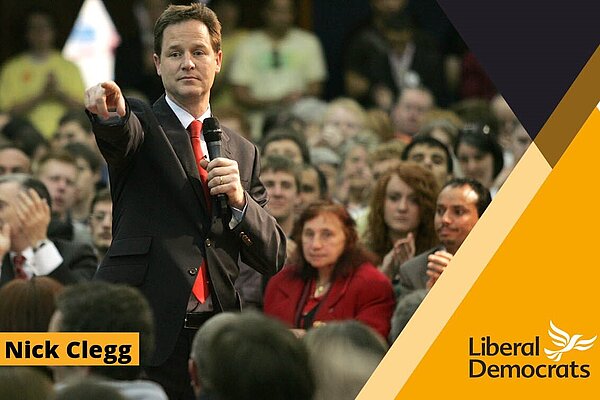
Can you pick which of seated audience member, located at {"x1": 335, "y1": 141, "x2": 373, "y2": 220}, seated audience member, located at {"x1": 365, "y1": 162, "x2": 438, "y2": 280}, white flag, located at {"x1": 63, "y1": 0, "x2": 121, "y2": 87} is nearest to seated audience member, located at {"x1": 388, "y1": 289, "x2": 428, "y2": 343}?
seated audience member, located at {"x1": 365, "y1": 162, "x2": 438, "y2": 280}

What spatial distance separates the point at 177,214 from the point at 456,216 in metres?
2.33

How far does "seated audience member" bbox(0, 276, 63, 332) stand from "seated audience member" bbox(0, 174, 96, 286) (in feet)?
6.24

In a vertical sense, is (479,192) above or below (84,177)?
below

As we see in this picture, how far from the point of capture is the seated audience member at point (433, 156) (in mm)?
9023

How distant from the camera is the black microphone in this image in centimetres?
493

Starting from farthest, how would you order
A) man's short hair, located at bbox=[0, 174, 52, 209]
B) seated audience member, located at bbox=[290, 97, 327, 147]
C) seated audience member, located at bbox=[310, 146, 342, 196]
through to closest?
seated audience member, located at bbox=[290, 97, 327, 147] → seated audience member, located at bbox=[310, 146, 342, 196] → man's short hair, located at bbox=[0, 174, 52, 209]

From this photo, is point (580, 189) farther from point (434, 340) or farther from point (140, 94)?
point (140, 94)

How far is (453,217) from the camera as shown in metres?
7.02

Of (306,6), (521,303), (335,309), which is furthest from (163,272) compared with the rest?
(306,6)

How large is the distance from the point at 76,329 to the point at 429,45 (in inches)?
344

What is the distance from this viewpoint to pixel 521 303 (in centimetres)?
494

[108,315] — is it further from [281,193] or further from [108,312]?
[281,193]

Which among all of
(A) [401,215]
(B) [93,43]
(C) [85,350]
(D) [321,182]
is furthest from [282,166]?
(B) [93,43]

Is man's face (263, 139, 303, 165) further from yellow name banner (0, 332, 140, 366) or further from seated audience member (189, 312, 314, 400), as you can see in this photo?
seated audience member (189, 312, 314, 400)
